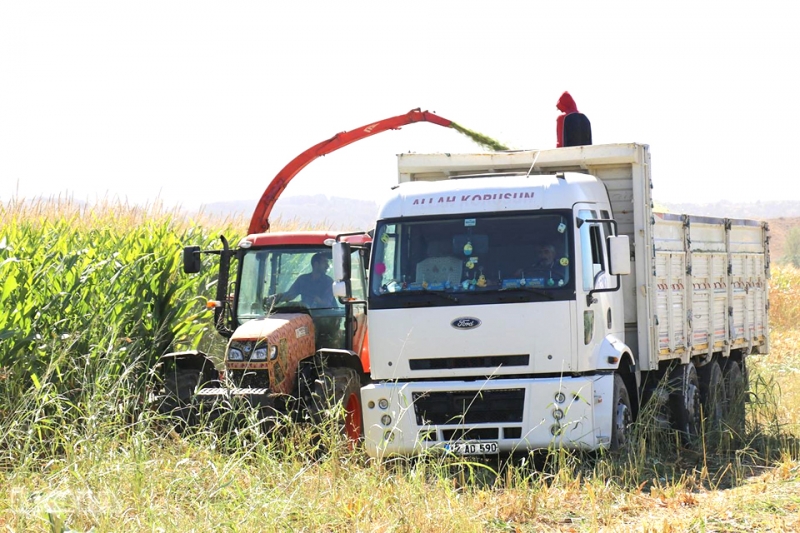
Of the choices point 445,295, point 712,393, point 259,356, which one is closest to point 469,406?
point 445,295

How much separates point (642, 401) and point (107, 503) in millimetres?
6640

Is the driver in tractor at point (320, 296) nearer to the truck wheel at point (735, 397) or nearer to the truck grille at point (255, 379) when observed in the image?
the truck grille at point (255, 379)

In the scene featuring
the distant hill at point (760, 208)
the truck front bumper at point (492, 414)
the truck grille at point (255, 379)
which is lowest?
the truck front bumper at point (492, 414)

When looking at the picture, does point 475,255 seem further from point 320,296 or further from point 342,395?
point 320,296

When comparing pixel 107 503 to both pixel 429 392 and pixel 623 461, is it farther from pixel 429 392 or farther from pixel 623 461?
pixel 623 461

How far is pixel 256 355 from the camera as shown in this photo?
34.7 ft

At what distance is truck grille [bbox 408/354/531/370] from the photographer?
10070 mm

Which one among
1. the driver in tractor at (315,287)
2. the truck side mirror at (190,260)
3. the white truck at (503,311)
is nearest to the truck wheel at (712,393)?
the white truck at (503,311)

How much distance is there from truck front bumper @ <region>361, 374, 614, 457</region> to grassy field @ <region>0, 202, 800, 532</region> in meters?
0.26

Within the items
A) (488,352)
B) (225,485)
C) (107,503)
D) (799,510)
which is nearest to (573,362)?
(488,352)

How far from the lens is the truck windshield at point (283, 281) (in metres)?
11.8

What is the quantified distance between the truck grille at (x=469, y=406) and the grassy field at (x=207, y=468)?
1.55 ft

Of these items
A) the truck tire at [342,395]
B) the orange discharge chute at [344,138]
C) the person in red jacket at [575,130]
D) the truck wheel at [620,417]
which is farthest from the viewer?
the orange discharge chute at [344,138]

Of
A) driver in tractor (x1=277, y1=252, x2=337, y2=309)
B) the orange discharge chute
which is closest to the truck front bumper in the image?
driver in tractor (x1=277, y1=252, x2=337, y2=309)
